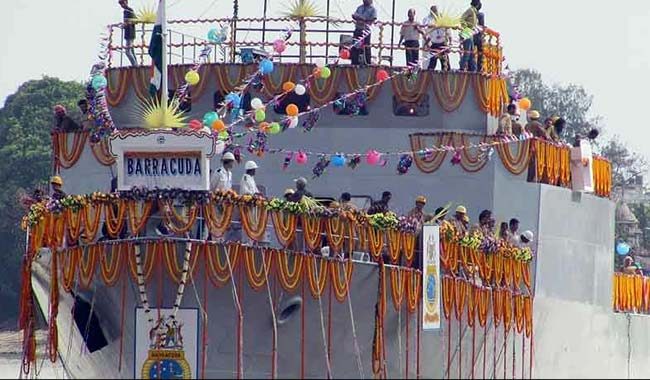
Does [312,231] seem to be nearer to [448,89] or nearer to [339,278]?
[339,278]

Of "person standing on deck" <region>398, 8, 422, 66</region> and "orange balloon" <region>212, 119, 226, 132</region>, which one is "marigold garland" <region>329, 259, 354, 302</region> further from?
"person standing on deck" <region>398, 8, 422, 66</region>

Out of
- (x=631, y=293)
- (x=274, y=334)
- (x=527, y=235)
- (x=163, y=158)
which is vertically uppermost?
(x=163, y=158)

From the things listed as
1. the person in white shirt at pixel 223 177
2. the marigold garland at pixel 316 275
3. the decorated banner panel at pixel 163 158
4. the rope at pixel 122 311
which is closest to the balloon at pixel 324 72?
the person in white shirt at pixel 223 177

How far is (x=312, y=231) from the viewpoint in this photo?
37562 millimetres

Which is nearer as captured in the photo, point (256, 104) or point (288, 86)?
point (256, 104)

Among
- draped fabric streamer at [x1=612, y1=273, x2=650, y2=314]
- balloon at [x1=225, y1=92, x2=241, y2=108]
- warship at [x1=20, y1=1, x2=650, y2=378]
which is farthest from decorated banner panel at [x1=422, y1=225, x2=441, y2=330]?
draped fabric streamer at [x1=612, y1=273, x2=650, y2=314]

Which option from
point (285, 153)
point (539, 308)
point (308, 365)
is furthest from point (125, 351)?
point (539, 308)

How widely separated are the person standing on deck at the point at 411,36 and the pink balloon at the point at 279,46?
216cm

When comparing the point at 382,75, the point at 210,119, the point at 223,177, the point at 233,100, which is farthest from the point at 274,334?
the point at 382,75

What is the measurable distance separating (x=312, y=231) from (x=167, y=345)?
271 centimetres

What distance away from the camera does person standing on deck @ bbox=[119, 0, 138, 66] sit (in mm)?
43384

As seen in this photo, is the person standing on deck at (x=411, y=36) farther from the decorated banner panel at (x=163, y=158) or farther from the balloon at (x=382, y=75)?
the decorated banner panel at (x=163, y=158)

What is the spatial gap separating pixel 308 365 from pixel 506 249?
5.41 m

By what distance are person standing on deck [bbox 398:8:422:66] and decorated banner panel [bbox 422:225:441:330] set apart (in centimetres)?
469
